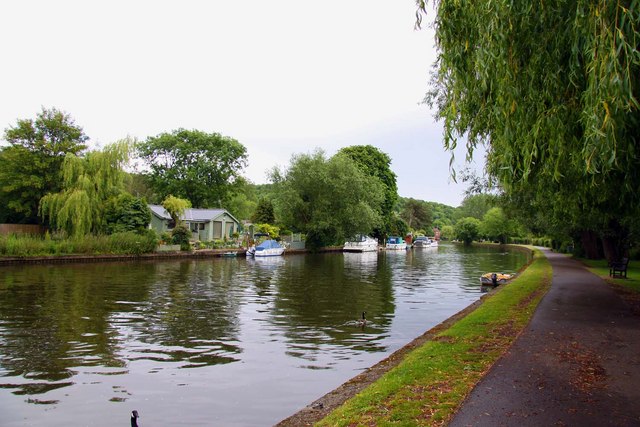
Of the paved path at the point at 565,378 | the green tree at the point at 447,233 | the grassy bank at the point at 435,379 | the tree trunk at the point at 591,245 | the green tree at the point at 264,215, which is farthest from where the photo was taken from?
the green tree at the point at 447,233

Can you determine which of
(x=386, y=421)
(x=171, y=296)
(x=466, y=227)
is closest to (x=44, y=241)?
(x=171, y=296)

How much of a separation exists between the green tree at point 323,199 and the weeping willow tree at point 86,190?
23195 mm

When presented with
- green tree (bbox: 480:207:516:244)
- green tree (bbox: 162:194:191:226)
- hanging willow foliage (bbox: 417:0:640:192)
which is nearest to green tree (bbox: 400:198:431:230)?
green tree (bbox: 480:207:516:244)

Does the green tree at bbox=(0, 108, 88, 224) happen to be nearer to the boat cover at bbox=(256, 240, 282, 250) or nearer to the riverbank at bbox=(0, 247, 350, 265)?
the riverbank at bbox=(0, 247, 350, 265)

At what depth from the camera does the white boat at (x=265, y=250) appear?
2012 inches

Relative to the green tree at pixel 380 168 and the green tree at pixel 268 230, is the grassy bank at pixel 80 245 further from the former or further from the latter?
the green tree at pixel 380 168

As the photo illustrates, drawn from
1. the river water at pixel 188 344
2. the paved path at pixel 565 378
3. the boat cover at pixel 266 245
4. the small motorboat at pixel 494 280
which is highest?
the boat cover at pixel 266 245

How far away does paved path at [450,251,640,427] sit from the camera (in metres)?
5.69

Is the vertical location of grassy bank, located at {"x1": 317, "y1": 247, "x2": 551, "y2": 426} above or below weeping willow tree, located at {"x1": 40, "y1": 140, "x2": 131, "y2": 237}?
below

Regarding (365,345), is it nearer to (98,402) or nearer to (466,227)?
(98,402)

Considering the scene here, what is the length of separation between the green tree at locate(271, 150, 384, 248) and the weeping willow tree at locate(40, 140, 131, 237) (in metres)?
23.2

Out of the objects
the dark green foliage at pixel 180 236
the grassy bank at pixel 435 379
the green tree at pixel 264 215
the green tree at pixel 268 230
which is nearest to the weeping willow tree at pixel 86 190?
the dark green foliage at pixel 180 236

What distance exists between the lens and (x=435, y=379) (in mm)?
7414

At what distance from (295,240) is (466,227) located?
77283 millimetres
